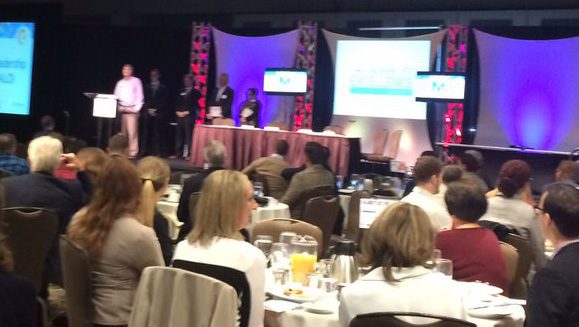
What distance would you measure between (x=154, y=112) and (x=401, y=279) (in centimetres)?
1178

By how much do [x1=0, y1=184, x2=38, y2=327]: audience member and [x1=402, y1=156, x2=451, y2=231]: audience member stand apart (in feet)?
9.52

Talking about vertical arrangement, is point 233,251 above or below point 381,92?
below

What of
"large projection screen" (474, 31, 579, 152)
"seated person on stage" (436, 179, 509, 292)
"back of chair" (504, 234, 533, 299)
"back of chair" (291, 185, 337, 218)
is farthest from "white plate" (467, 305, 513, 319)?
"large projection screen" (474, 31, 579, 152)

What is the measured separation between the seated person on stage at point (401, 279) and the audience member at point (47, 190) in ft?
8.03

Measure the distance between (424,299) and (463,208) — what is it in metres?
1.28

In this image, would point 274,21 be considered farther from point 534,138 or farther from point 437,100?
point 534,138

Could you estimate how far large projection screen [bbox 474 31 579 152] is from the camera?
12078 mm

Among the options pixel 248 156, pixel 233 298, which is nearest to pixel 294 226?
pixel 233 298

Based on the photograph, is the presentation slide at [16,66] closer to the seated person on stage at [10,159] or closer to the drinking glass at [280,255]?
the seated person on stage at [10,159]

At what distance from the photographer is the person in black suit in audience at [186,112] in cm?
1346

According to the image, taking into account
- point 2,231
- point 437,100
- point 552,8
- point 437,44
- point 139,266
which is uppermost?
Answer: point 552,8

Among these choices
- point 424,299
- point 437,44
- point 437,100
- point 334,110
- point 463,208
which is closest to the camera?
point 424,299

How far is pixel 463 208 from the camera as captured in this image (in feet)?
11.5

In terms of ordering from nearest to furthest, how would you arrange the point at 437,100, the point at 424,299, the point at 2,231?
1. the point at 2,231
2. the point at 424,299
3. the point at 437,100
